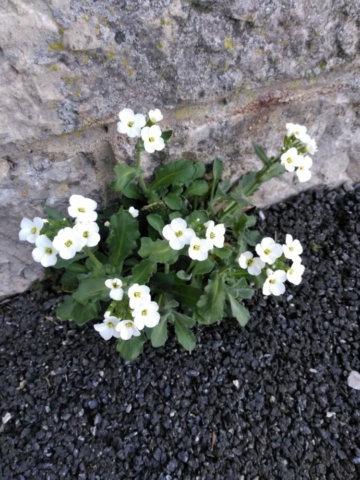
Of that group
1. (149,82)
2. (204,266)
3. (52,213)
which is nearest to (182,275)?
(204,266)

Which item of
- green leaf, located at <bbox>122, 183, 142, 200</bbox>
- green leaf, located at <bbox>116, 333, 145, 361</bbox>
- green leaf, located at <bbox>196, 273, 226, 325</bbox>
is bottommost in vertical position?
green leaf, located at <bbox>116, 333, 145, 361</bbox>

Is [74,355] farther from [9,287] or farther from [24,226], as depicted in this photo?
[24,226]

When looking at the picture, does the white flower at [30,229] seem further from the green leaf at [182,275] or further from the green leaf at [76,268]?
the green leaf at [182,275]

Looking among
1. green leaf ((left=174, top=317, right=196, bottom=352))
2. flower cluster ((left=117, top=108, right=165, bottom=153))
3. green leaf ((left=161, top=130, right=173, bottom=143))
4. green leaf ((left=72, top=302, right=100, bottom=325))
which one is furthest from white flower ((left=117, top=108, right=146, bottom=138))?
green leaf ((left=174, top=317, right=196, bottom=352))

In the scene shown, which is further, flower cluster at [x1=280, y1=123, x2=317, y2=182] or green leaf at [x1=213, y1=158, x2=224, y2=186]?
green leaf at [x1=213, y1=158, x2=224, y2=186]

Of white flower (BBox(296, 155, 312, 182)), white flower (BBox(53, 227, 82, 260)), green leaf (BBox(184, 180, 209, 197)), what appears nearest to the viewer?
white flower (BBox(53, 227, 82, 260))

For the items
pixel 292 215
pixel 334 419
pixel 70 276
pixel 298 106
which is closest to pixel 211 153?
pixel 298 106

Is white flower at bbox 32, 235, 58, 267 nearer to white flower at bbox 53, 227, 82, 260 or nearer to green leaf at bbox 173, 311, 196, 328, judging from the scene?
white flower at bbox 53, 227, 82, 260
